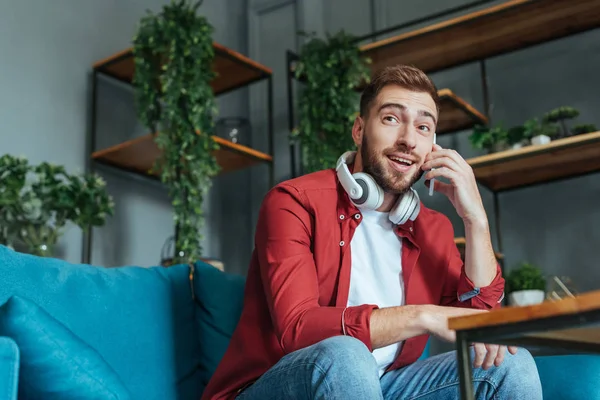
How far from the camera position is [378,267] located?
5.38 ft

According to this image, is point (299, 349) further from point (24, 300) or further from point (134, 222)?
point (134, 222)

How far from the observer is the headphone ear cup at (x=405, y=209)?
5.38ft

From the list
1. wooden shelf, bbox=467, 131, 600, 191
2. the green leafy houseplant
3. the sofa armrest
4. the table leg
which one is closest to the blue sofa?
the sofa armrest

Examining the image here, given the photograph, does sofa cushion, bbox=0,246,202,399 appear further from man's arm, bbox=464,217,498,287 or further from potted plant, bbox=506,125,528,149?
potted plant, bbox=506,125,528,149

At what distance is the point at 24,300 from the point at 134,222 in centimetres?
217

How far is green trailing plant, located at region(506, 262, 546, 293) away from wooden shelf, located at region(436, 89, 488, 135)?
72 centimetres

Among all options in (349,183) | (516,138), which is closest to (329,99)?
(516,138)

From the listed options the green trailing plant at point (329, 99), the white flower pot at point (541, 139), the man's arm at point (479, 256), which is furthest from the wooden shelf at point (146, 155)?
the man's arm at point (479, 256)

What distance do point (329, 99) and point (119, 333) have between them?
6.29 ft

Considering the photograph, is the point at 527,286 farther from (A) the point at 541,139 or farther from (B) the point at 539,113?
(B) the point at 539,113

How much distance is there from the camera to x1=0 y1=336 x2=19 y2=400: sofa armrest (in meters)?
1.19

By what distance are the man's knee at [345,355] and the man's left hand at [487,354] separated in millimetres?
237

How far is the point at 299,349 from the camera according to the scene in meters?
1.28

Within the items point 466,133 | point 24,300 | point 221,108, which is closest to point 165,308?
point 24,300
